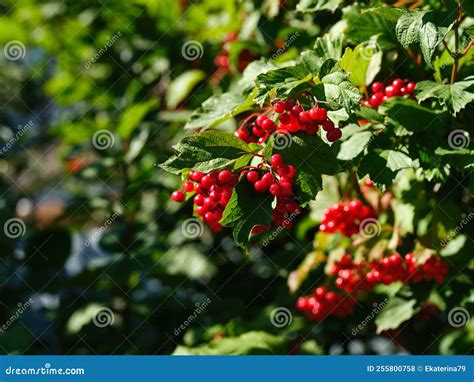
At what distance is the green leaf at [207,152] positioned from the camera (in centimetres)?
172

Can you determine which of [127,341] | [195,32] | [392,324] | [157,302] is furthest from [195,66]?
[392,324]

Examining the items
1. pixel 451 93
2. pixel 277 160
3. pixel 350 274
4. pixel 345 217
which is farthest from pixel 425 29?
pixel 350 274

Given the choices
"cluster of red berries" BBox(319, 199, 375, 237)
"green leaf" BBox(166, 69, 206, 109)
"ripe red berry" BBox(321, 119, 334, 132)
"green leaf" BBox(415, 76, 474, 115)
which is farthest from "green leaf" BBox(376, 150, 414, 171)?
"green leaf" BBox(166, 69, 206, 109)

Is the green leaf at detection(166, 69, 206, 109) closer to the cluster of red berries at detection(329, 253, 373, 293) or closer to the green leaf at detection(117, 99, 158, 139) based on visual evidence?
the green leaf at detection(117, 99, 158, 139)

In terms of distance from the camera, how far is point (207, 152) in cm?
173

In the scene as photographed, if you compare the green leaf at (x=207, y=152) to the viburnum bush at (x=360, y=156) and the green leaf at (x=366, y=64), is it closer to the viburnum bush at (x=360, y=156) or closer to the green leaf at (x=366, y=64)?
the viburnum bush at (x=360, y=156)

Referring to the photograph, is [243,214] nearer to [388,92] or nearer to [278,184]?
[278,184]

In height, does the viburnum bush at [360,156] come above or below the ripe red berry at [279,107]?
below

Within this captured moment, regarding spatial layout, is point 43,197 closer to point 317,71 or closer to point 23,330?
point 23,330

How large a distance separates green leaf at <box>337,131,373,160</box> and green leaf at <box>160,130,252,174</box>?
1.09 feet

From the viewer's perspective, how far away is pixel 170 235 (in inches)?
139

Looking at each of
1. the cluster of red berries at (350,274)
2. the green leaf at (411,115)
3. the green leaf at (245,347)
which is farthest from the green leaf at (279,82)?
the green leaf at (245,347)

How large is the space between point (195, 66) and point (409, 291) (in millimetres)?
1693

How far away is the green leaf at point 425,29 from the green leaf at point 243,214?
0.63 metres
